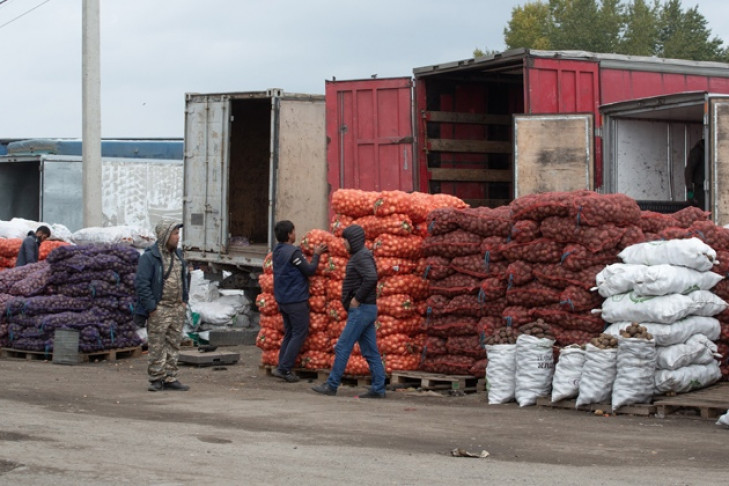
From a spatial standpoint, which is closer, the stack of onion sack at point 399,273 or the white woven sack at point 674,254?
the white woven sack at point 674,254

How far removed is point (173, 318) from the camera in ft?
40.8

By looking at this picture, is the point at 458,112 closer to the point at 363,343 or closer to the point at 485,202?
the point at 485,202

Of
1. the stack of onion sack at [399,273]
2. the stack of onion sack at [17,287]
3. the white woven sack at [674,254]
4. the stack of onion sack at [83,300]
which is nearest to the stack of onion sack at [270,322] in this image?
the stack of onion sack at [399,273]

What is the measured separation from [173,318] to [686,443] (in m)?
5.71

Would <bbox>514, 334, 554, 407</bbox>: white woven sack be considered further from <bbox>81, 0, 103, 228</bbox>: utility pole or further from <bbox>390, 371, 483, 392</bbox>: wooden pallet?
<bbox>81, 0, 103, 228</bbox>: utility pole

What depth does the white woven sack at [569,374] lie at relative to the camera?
36.0 ft

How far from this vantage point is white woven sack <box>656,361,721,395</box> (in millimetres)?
10742

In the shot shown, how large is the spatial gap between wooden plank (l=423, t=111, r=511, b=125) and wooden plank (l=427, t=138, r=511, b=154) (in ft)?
0.99

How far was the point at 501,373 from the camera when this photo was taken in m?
11.5

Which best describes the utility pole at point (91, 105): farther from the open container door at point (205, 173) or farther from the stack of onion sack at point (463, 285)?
the stack of onion sack at point (463, 285)

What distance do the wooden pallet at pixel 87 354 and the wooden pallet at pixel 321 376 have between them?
300 centimetres

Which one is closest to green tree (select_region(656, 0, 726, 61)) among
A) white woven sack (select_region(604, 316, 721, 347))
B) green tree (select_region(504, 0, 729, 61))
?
green tree (select_region(504, 0, 729, 61))

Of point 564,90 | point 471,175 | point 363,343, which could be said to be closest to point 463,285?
point 363,343

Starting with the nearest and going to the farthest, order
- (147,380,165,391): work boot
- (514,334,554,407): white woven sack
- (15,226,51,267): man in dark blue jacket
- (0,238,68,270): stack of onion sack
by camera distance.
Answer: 1. (514,334,554,407): white woven sack
2. (147,380,165,391): work boot
3. (15,226,51,267): man in dark blue jacket
4. (0,238,68,270): stack of onion sack
